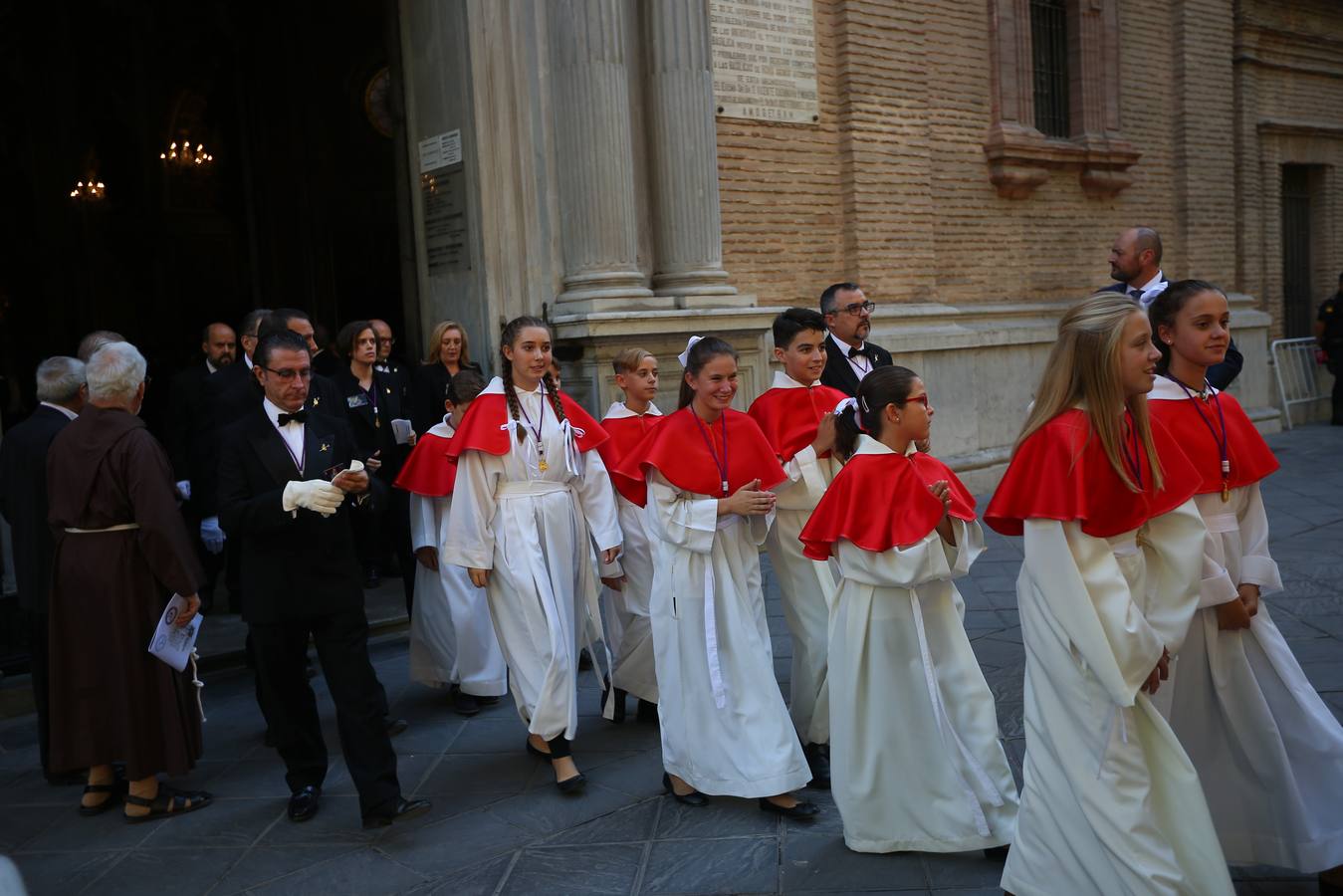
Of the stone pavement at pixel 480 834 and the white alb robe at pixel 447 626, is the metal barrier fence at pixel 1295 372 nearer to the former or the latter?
the stone pavement at pixel 480 834

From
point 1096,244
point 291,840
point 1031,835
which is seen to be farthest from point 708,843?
point 1096,244

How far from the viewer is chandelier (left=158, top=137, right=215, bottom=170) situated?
1405cm

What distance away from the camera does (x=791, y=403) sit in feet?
16.6

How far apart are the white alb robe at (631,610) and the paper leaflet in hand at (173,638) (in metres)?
1.75

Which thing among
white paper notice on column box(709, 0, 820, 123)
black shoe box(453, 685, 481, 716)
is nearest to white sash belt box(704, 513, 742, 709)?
black shoe box(453, 685, 481, 716)

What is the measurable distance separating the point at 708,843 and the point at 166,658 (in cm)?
231

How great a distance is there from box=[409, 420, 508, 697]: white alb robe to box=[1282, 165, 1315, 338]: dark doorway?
13.8 m

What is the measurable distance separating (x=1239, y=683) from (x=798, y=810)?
1.58 meters

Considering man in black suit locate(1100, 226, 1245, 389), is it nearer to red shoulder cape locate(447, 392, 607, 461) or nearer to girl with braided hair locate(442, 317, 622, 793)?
girl with braided hair locate(442, 317, 622, 793)

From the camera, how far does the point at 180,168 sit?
14078 millimetres

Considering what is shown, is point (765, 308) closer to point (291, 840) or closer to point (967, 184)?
point (967, 184)

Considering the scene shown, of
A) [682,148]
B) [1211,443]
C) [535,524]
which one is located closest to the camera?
[1211,443]

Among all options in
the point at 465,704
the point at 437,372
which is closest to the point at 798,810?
the point at 465,704

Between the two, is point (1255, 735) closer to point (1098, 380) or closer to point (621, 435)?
point (1098, 380)
